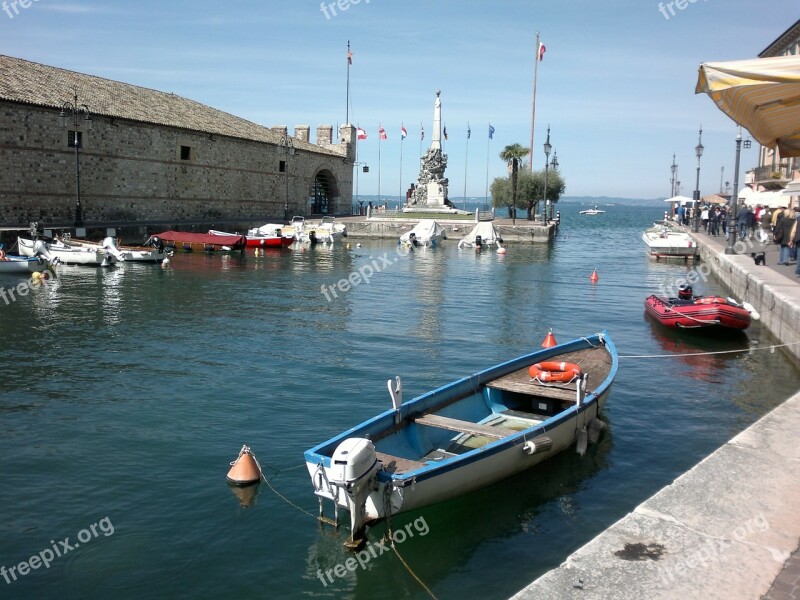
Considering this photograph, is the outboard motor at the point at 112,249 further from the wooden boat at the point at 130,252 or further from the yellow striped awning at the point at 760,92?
the yellow striped awning at the point at 760,92

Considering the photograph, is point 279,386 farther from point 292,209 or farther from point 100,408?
point 292,209

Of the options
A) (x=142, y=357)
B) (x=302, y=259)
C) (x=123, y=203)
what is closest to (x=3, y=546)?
(x=142, y=357)

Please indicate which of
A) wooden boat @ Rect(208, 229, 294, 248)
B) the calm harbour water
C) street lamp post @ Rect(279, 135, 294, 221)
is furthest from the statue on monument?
the calm harbour water

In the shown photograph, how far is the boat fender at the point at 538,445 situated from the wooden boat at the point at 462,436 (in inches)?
0.5

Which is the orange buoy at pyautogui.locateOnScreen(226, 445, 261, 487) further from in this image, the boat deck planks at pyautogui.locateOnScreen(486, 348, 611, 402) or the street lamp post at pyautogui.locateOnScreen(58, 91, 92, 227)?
the street lamp post at pyautogui.locateOnScreen(58, 91, 92, 227)

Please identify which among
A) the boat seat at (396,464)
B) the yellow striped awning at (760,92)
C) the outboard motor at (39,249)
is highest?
the yellow striped awning at (760,92)

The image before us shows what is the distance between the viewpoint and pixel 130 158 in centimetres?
3744

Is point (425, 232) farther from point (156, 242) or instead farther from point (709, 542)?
point (709, 542)

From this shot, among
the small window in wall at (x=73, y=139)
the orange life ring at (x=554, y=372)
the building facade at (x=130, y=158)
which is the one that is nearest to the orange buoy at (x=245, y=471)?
the orange life ring at (x=554, y=372)

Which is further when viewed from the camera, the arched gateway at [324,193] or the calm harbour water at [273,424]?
the arched gateway at [324,193]

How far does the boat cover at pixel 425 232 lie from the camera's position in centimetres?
4388

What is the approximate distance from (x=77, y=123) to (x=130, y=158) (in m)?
4.84

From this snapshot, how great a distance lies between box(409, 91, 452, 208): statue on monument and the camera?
5756 cm

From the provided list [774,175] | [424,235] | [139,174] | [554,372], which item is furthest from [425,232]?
[554,372]
